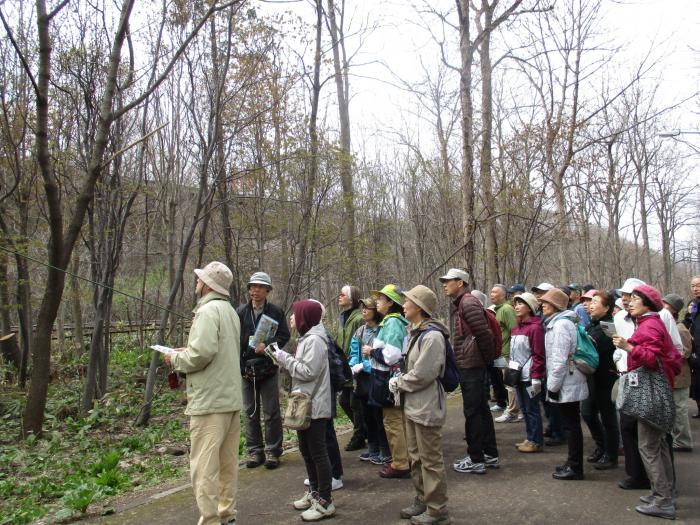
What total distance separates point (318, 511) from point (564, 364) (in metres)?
2.55

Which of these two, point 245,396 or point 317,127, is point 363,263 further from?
point 245,396

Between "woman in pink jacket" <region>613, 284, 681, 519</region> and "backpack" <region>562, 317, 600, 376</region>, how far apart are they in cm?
70

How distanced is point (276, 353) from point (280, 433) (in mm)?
1733

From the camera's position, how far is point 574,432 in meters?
4.93

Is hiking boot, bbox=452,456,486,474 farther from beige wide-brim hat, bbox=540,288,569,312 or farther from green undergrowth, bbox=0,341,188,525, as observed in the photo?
green undergrowth, bbox=0,341,188,525

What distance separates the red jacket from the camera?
416 centimetres

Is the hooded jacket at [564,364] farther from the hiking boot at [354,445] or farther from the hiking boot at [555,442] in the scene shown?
the hiking boot at [354,445]

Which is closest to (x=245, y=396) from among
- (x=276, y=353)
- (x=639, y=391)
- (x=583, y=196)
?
(x=276, y=353)

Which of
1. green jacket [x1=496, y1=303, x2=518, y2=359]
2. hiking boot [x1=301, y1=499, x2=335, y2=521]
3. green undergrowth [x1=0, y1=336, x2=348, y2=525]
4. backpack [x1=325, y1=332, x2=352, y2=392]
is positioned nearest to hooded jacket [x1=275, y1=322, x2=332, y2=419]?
backpack [x1=325, y1=332, x2=352, y2=392]

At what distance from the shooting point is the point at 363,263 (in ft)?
46.3

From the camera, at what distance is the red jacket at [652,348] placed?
4.16 m

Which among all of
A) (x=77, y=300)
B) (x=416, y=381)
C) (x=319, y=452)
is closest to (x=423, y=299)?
(x=416, y=381)

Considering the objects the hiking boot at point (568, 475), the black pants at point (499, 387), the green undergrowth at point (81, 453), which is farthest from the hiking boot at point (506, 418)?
the green undergrowth at point (81, 453)

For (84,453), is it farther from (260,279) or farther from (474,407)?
(474,407)
